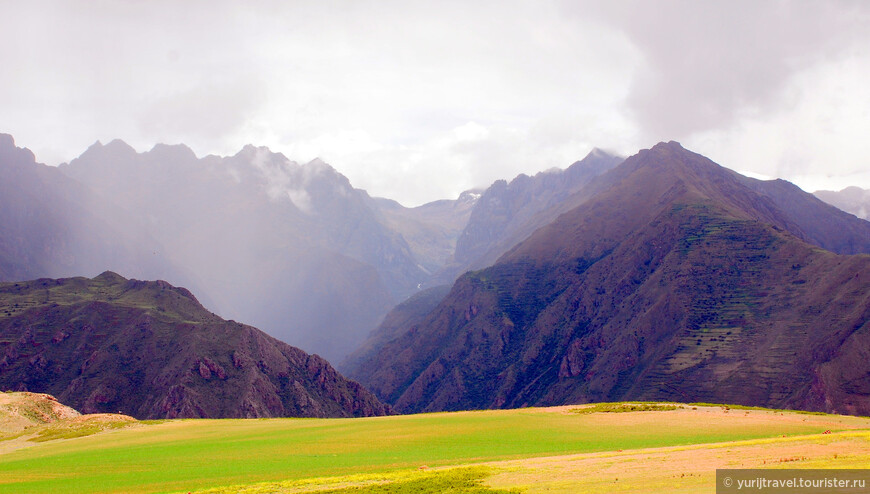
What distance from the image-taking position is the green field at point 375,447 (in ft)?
208

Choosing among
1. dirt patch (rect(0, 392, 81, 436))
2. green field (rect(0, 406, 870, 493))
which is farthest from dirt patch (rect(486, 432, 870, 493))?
dirt patch (rect(0, 392, 81, 436))

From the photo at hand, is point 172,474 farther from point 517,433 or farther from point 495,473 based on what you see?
point 517,433

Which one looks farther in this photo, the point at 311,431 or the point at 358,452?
the point at 311,431

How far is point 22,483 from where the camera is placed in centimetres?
6831

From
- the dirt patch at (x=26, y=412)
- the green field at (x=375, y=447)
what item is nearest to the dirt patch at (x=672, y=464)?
the green field at (x=375, y=447)

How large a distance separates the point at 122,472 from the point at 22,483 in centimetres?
928

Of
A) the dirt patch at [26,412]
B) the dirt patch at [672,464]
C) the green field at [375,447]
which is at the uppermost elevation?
the dirt patch at [672,464]

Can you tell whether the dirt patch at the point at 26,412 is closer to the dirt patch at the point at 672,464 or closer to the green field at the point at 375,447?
the green field at the point at 375,447

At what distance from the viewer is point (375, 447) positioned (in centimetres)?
8406

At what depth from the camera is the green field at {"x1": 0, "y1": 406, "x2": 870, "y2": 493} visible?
63.3 meters

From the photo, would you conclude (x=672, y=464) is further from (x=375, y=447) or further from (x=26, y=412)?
(x=26, y=412)

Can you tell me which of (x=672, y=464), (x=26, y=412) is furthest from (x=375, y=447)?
(x=26, y=412)

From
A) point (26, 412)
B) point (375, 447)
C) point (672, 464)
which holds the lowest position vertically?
point (26, 412)

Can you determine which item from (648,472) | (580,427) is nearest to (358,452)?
(580,427)
